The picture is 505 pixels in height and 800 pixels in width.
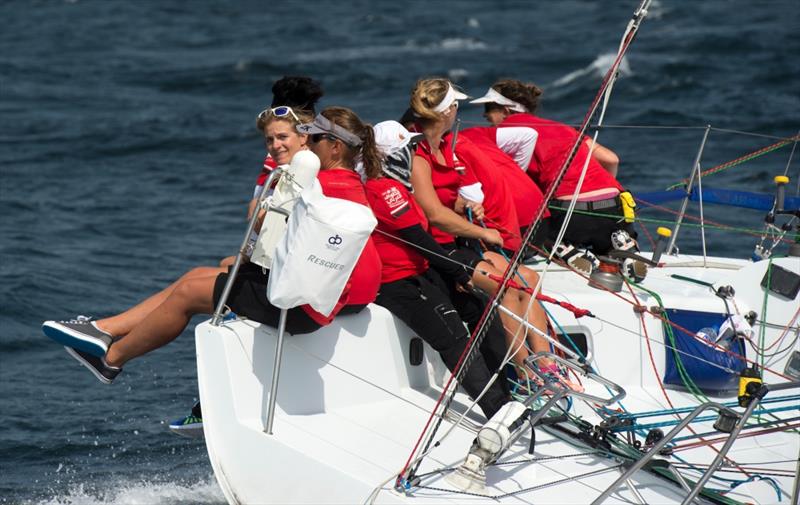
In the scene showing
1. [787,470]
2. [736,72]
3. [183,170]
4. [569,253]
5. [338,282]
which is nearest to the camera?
[338,282]

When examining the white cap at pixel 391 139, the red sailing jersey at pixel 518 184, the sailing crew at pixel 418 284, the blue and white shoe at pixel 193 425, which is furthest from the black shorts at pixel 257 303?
the red sailing jersey at pixel 518 184

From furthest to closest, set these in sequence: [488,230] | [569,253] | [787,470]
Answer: [569,253] < [488,230] < [787,470]

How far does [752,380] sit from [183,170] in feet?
33.7

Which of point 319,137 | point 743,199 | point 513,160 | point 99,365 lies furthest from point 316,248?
point 743,199

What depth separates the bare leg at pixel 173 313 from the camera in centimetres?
436

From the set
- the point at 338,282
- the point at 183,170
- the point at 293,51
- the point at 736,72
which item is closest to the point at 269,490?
the point at 338,282

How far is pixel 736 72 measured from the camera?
1867cm

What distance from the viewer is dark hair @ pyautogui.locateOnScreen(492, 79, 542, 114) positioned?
19.6 ft

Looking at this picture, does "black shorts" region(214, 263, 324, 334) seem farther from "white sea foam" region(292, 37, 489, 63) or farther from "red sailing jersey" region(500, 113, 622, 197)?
"white sea foam" region(292, 37, 489, 63)

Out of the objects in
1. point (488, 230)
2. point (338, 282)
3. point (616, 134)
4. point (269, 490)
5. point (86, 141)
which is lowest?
point (86, 141)

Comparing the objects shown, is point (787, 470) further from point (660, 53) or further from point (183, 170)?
point (660, 53)

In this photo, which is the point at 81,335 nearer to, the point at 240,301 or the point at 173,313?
the point at 173,313

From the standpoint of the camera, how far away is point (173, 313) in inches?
173

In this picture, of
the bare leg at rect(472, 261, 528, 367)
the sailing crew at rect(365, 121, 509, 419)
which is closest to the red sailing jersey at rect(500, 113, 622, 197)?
the bare leg at rect(472, 261, 528, 367)
